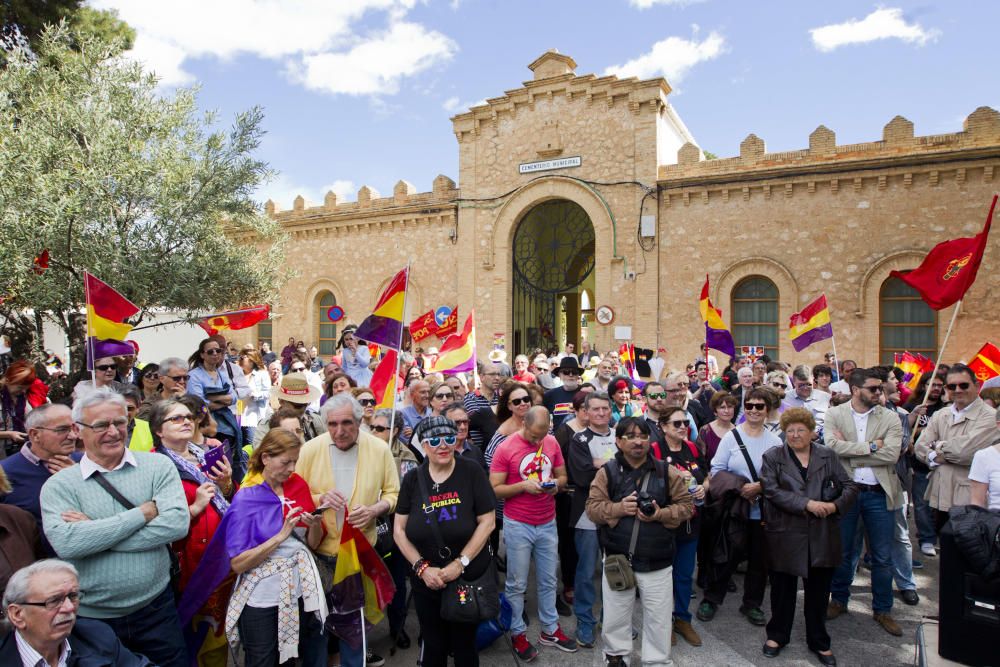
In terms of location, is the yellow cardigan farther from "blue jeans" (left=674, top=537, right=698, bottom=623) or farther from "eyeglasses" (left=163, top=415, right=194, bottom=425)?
"blue jeans" (left=674, top=537, right=698, bottom=623)

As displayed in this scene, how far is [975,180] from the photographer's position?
13.1 metres

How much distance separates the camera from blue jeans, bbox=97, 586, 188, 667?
10.4 feet

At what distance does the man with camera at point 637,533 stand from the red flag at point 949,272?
5.15 meters

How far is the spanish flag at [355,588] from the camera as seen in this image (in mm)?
3852

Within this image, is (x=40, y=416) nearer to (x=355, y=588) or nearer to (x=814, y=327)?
(x=355, y=588)

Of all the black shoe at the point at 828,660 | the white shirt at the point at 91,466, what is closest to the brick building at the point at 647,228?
the white shirt at the point at 91,466

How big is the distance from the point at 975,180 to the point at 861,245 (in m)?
2.45

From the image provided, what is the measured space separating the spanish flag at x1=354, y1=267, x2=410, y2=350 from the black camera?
2.67 metres

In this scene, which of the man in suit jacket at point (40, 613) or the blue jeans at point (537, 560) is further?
the blue jeans at point (537, 560)

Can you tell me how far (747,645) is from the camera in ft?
16.3

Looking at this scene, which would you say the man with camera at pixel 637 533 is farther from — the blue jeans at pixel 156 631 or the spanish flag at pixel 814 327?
the spanish flag at pixel 814 327

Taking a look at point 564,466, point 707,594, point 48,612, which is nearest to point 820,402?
point 707,594

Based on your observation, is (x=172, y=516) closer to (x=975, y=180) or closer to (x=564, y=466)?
(x=564, y=466)

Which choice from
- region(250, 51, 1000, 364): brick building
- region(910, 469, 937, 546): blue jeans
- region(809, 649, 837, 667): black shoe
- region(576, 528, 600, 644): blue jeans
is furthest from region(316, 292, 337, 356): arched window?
region(809, 649, 837, 667): black shoe
